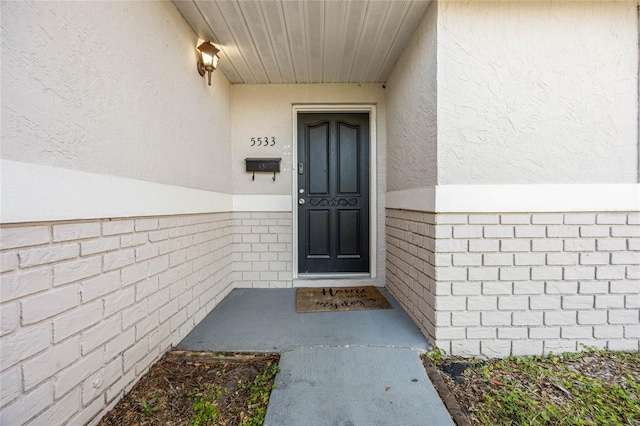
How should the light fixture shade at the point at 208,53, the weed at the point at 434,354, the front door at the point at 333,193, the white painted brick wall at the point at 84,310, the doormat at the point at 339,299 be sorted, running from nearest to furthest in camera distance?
1. the white painted brick wall at the point at 84,310
2. the weed at the point at 434,354
3. the light fixture shade at the point at 208,53
4. the doormat at the point at 339,299
5. the front door at the point at 333,193

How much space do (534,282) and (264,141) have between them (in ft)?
9.74

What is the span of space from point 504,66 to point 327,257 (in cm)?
257

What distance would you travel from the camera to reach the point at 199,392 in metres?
1.66

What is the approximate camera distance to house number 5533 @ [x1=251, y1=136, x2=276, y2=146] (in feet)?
11.3

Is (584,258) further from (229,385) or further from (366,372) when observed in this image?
(229,385)

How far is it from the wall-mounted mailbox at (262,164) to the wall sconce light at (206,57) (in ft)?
3.54

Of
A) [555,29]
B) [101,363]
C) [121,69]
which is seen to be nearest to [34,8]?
[121,69]

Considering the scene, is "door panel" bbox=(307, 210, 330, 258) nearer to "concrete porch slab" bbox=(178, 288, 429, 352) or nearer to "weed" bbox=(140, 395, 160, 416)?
"concrete porch slab" bbox=(178, 288, 429, 352)

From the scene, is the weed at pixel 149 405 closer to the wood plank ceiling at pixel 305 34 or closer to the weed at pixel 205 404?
the weed at pixel 205 404

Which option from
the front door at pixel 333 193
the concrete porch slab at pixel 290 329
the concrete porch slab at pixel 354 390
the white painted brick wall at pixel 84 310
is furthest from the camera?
the front door at pixel 333 193

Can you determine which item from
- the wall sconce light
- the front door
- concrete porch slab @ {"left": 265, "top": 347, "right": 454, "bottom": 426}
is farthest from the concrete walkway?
the wall sconce light

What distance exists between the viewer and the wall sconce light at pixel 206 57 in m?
2.45

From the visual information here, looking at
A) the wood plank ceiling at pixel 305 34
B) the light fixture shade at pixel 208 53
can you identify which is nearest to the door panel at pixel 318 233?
the wood plank ceiling at pixel 305 34

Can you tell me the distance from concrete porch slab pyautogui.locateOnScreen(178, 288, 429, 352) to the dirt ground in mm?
113
